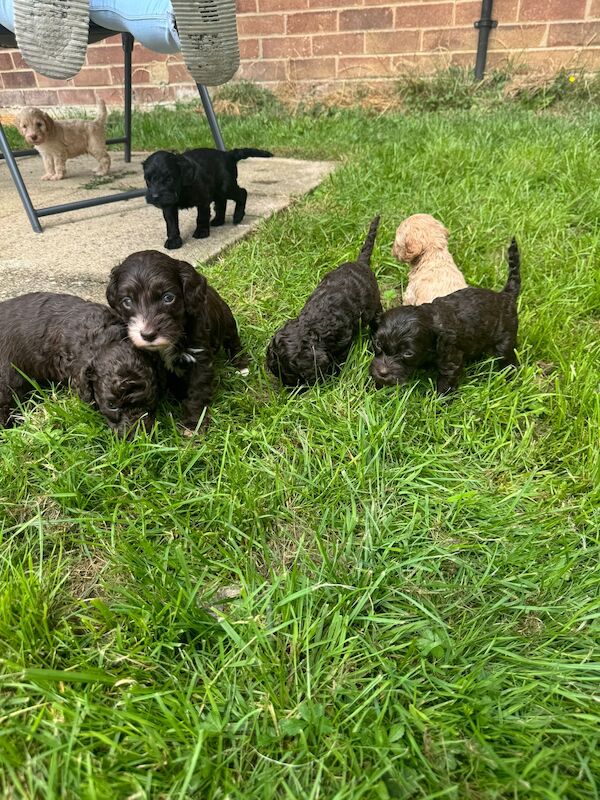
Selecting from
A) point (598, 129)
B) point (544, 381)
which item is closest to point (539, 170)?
point (598, 129)

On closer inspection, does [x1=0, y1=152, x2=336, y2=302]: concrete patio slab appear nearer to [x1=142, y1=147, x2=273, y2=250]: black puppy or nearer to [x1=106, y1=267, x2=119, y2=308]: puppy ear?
[x1=142, y1=147, x2=273, y2=250]: black puppy

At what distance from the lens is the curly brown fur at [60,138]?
6.03 metres

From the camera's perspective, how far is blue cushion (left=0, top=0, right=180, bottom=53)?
4194 mm

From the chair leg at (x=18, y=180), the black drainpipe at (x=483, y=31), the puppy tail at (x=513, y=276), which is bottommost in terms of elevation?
the puppy tail at (x=513, y=276)

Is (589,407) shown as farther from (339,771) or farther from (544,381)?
(339,771)

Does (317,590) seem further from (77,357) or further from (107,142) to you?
(107,142)

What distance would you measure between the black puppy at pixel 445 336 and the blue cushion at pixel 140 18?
329cm

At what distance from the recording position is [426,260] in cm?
346

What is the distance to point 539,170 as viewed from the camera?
497cm

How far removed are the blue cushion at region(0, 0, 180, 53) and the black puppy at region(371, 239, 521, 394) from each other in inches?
130

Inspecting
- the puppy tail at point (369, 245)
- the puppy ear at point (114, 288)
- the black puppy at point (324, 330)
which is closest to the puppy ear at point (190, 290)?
the puppy ear at point (114, 288)

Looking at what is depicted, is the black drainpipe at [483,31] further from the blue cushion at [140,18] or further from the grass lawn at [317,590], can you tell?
the grass lawn at [317,590]

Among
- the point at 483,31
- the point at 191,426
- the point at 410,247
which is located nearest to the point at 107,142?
the point at 410,247

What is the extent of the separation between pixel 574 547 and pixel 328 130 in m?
7.43
